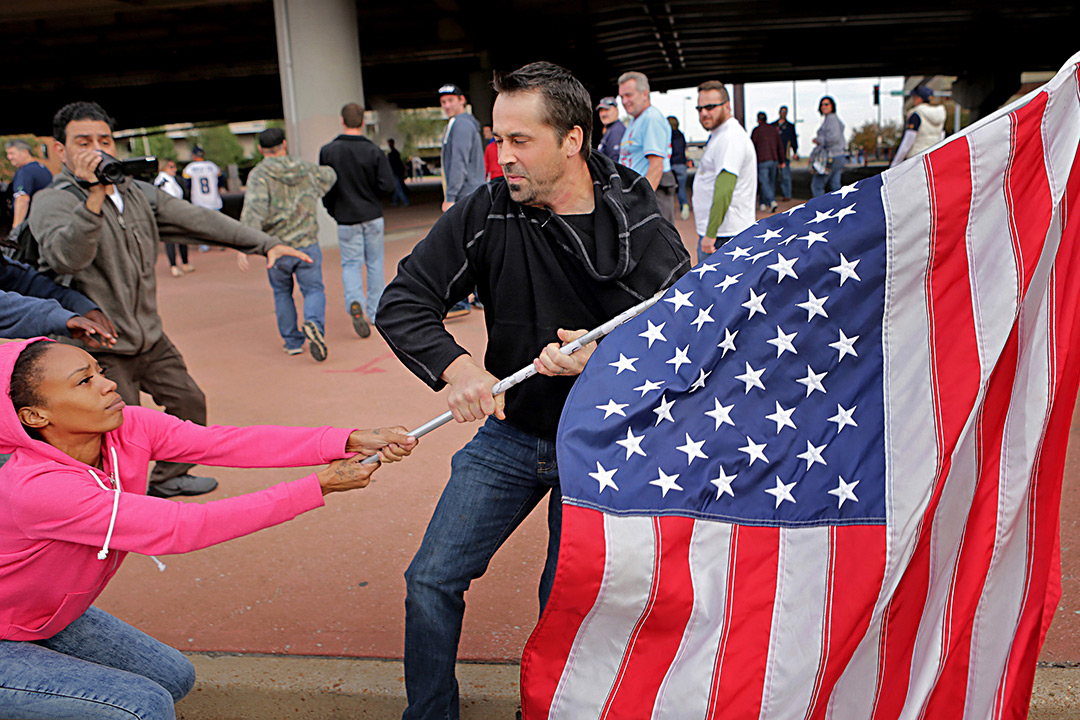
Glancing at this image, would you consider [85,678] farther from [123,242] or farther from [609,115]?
[609,115]

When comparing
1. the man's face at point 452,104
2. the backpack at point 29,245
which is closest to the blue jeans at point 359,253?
the man's face at point 452,104

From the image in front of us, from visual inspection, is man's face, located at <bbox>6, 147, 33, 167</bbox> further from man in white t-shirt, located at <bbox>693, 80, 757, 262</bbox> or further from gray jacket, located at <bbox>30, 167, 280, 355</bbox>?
man in white t-shirt, located at <bbox>693, 80, 757, 262</bbox>

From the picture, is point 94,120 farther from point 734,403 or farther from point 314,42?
point 314,42

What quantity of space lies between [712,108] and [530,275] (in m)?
5.34

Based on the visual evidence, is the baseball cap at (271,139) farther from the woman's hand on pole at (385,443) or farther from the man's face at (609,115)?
the woman's hand on pole at (385,443)

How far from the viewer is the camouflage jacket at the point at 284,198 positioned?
8.62 metres

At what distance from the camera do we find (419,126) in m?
102

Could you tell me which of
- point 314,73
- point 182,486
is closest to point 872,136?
point 314,73

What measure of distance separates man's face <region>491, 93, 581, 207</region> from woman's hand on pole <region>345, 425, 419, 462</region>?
0.79 meters

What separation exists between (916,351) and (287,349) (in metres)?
7.07

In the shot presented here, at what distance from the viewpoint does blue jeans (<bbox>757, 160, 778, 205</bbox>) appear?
16875 mm

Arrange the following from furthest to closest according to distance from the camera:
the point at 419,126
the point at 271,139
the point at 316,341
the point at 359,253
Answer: the point at 419,126
the point at 359,253
the point at 271,139
the point at 316,341

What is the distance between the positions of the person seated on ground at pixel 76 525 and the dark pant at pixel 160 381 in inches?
83.8

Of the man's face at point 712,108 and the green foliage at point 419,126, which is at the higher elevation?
Result: the man's face at point 712,108
